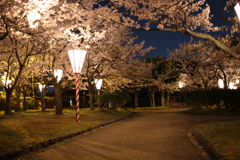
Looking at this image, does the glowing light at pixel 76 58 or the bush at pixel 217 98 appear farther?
the bush at pixel 217 98

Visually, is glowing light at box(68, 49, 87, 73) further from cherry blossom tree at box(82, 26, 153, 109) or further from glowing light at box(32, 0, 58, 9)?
cherry blossom tree at box(82, 26, 153, 109)

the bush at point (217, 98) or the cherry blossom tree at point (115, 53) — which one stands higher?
the cherry blossom tree at point (115, 53)

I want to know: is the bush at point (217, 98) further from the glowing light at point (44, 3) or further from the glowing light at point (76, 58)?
the glowing light at point (44, 3)

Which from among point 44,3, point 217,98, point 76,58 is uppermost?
point 44,3

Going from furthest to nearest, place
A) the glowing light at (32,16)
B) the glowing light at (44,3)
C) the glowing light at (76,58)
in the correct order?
1. the glowing light at (76,58)
2. the glowing light at (44,3)
3. the glowing light at (32,16)

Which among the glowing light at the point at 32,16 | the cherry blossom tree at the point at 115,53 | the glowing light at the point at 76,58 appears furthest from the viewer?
the cherry blossom tree at the point at 115,53

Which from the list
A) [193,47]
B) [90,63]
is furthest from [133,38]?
[193,47]

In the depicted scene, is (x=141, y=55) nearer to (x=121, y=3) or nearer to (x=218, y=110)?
(x=218, y=110)

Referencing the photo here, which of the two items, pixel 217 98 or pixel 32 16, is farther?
pixel 217 98

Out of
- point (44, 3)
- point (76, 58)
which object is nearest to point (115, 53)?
point (76, 58)

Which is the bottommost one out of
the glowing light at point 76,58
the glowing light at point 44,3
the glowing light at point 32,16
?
the glowing light at point 76,58

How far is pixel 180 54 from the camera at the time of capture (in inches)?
1150

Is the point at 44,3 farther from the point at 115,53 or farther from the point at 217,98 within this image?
the point at 217,98

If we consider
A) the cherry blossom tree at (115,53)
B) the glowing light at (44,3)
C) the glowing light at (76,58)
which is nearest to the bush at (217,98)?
the cherry blossom tree at (115,53)
